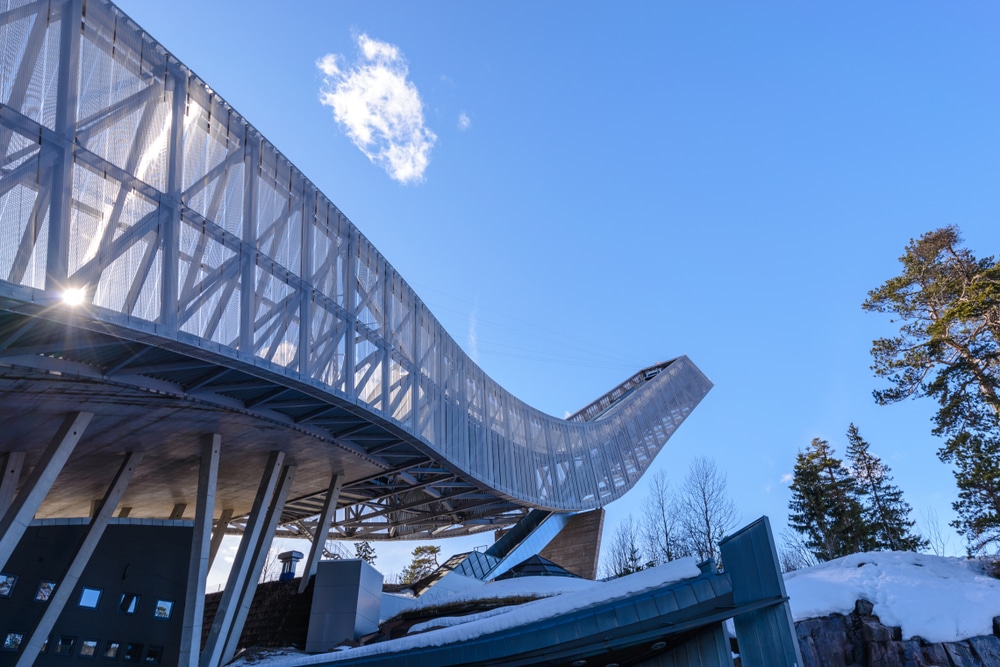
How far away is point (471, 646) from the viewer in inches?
464

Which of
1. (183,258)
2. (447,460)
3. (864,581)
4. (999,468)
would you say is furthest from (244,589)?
A: (999,468)

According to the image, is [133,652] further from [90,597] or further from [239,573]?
[239,573]

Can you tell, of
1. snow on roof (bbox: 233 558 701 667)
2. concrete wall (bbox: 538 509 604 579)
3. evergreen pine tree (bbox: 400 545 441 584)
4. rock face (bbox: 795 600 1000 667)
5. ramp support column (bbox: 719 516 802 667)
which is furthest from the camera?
evergreen pine tree (bbox: 400 545 441 584)

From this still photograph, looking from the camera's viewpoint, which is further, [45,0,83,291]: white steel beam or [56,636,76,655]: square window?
[56,636,76,655]: square window

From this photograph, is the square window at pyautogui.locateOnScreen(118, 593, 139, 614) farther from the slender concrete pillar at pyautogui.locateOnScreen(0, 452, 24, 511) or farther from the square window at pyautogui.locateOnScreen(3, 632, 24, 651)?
the slender concrete pillar at pyautogui.locateOnScreen(0, 452, 24, 511)

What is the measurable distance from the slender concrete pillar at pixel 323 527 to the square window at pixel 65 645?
9023mm

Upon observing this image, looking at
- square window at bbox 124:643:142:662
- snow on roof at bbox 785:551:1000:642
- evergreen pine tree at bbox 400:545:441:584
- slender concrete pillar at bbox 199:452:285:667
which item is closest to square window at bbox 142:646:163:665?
square window at bbox 124:643:142:662

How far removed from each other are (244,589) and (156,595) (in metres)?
3.12

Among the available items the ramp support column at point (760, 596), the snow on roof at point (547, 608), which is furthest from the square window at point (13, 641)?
the ramp support column at point (760, 596)

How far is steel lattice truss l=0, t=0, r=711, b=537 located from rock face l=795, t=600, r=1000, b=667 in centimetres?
1499

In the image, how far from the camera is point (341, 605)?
27.2 metres

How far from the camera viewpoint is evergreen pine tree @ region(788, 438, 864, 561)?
4288 cm

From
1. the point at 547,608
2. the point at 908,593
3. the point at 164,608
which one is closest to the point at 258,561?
the point at 164,608

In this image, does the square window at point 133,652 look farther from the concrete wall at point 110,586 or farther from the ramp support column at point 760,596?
the ramp support column at point 760,596
